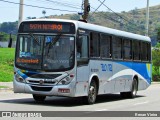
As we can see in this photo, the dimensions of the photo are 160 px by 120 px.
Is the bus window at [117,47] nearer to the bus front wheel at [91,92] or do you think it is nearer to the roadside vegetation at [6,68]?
the bus front wheel at [91,92]

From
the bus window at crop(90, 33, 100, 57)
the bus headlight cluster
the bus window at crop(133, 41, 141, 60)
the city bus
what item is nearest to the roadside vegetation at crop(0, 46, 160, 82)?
the bus window at crop(133, 41, 141, 60)

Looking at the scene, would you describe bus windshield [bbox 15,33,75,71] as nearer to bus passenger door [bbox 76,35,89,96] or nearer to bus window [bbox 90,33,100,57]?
bus passenger door [bbox 76,35,89,96]

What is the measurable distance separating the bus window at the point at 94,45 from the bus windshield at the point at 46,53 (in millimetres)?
1431

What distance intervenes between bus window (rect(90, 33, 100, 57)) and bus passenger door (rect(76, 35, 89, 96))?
458 millimetres

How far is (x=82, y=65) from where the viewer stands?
733 inches

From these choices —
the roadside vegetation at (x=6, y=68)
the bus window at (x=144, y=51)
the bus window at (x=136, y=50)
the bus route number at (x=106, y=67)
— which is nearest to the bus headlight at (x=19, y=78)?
the bus route number at (x=106, y=67)

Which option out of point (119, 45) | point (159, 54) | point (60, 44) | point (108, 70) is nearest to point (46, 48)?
point (60, 44)

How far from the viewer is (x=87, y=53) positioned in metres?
19.1

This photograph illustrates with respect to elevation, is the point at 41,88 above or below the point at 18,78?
below

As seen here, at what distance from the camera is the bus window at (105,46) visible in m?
20.6

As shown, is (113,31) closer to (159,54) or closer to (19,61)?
(19,61)

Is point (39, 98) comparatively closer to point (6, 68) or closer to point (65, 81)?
point (65, 81)

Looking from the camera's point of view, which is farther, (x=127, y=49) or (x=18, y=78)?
(x=127, y=49)

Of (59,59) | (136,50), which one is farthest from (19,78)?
(136,50)
